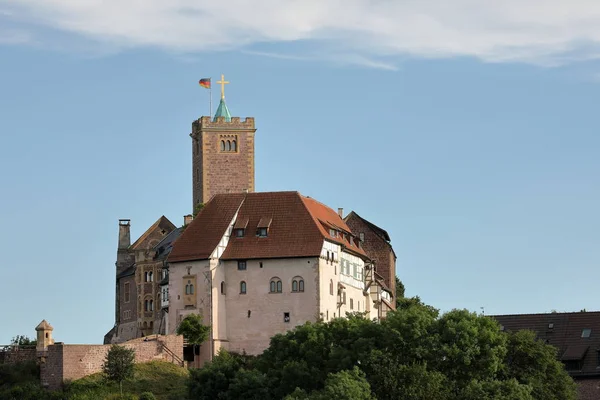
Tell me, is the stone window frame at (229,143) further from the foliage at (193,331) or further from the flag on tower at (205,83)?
the foliage at (193,331)

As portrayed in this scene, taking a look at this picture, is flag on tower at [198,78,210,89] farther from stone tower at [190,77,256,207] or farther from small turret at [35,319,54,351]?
small turret at [35,319,54,351]

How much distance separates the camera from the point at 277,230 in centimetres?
13025

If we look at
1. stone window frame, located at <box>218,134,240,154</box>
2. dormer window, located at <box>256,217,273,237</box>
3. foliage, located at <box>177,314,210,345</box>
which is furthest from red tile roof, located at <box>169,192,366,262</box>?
stone window frame, located at <box>218,134,240,154</box>

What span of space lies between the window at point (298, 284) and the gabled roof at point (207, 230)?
19.1ft

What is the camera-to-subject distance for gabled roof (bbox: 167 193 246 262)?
130 metres

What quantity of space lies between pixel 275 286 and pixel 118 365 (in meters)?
13.6

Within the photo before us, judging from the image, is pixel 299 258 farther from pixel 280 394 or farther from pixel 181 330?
pixel 280 394

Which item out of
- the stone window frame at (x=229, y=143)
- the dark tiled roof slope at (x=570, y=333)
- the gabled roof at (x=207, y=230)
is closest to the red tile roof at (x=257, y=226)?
the gabled roof at (x=207, y=230)

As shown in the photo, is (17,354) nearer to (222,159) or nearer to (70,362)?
(70,362)

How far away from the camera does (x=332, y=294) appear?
429ft

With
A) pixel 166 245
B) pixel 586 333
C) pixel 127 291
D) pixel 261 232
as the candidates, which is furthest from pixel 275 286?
pixel 127 291

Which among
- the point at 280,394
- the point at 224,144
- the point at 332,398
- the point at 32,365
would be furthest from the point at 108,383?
the point at 224,144

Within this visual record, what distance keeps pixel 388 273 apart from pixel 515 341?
38.9m

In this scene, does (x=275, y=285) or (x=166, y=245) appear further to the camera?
(x=166, y=245)
